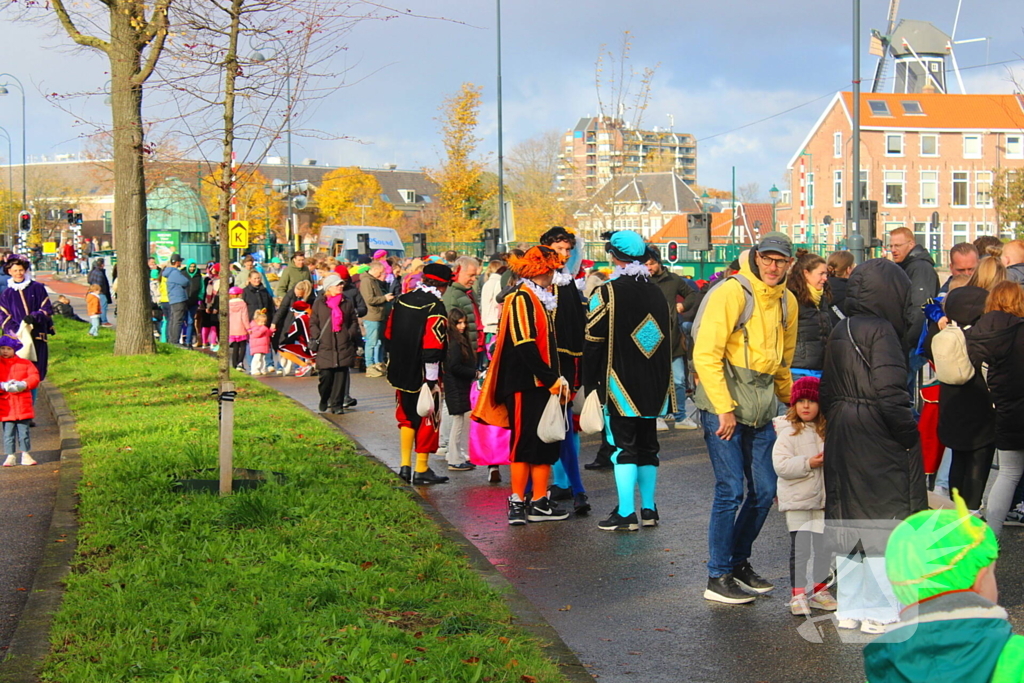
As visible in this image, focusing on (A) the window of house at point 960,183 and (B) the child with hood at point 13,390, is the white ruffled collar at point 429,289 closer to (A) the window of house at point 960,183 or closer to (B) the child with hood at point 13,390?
(B) the child with hood at point 13,390

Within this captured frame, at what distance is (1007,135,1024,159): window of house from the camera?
258ft

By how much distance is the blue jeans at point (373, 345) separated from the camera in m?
18.0

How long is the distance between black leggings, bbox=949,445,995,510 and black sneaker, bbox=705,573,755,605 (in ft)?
6.34

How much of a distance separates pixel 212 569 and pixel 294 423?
5914 millimetres

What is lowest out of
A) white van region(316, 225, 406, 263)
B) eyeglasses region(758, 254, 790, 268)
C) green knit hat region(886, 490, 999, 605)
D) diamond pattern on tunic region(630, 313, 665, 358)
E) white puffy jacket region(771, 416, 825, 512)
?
white puffy jacket region(771, 416, 825, 512)

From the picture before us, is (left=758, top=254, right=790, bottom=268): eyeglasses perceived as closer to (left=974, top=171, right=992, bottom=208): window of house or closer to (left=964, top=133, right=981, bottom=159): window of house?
(left=974, top=171, right=992, bottom=208): window of house

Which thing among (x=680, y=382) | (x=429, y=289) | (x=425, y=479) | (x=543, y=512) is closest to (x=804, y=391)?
(x=543, y=512)

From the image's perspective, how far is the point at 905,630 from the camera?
2.53 m

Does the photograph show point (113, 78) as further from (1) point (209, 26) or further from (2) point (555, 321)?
(2) point (555, 321)

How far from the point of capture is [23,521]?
848cm

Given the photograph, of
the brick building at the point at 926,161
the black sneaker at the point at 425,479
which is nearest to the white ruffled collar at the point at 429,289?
the black sneaker at the point at 425,479

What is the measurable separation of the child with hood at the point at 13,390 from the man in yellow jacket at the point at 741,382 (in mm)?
6967

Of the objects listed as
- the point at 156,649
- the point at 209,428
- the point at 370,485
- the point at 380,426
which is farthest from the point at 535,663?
the point at 380,426

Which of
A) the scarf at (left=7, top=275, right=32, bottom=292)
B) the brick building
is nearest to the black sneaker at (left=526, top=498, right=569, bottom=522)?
the scarf at (left=7, top=275, right=32, bottom=292)
